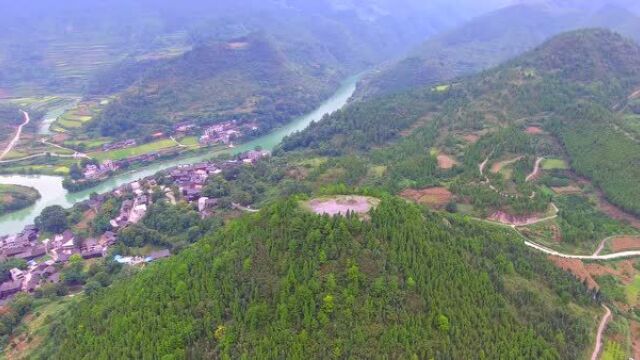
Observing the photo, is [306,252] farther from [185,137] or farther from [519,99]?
[185,137]

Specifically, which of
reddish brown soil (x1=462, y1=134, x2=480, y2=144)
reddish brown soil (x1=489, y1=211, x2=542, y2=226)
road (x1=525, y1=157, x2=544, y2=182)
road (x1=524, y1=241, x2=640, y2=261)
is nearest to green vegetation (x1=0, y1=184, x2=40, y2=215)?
reddish brown soil (x1=462, y1=134, x2=480, y2=144)

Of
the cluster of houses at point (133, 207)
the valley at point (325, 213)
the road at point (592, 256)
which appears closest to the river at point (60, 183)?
the valley at point (325, 213)

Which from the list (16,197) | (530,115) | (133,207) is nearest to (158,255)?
(133,207)

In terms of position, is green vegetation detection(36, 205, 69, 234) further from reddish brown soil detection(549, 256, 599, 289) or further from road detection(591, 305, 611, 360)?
road detection(591, 305, 611, 360)

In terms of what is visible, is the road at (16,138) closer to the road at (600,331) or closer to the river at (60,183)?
the river at (60,183)

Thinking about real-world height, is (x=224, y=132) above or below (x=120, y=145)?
above

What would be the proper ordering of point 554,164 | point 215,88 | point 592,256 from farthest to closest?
point 215,88
point 554,164
point 592,256

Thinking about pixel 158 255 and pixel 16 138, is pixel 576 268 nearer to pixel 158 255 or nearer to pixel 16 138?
pixel 158 255

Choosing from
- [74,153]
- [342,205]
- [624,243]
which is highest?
[342,205]
